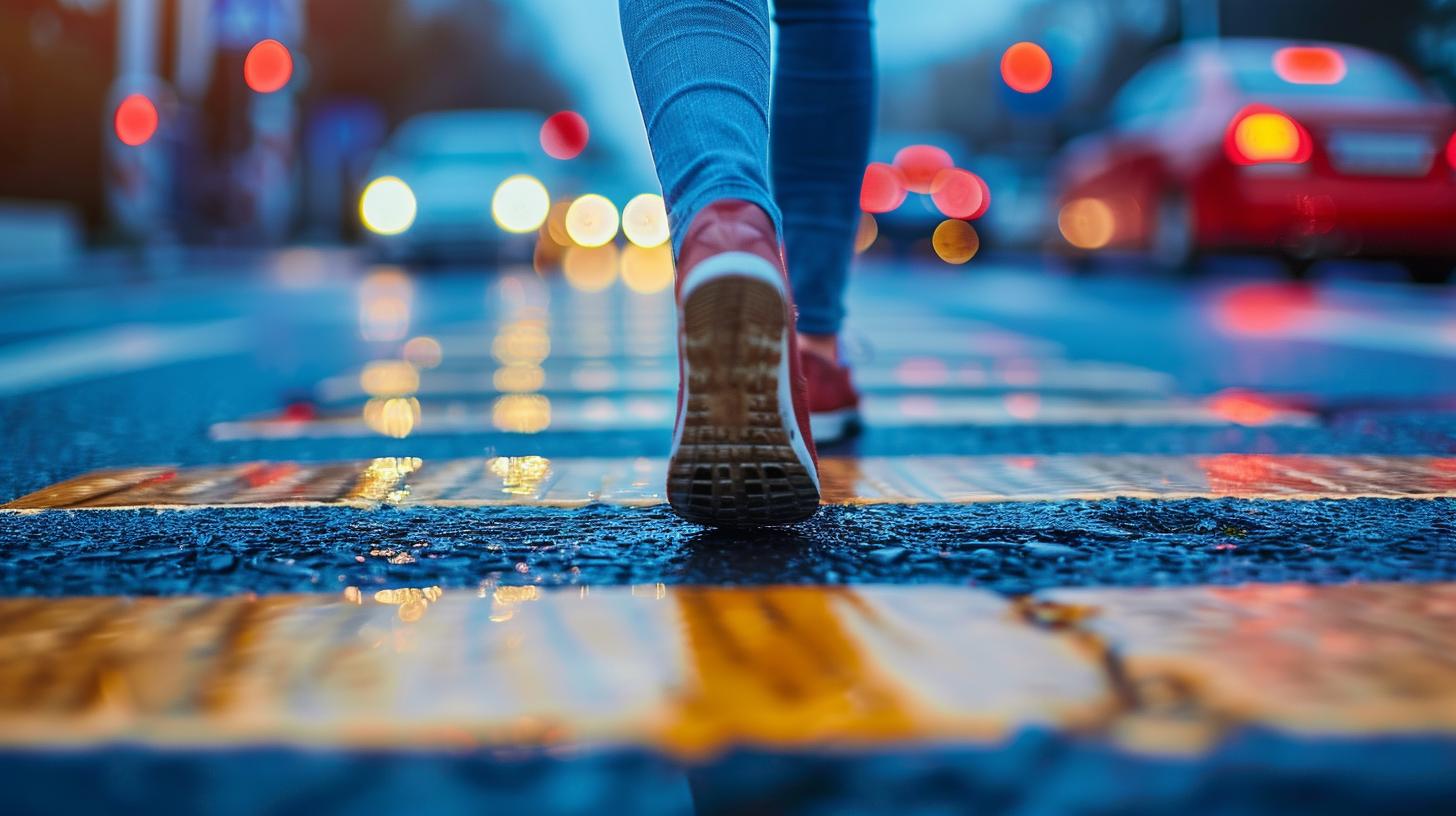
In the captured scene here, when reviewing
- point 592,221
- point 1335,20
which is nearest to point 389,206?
point 592,221

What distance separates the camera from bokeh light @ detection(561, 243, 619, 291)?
12516mm

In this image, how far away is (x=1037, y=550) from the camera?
148 cm

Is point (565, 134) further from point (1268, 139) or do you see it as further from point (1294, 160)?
point (1294, 160)

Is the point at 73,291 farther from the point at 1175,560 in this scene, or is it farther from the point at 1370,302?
the point at 1175,560

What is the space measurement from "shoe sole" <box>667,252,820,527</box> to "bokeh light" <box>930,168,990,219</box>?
1871 centimetres

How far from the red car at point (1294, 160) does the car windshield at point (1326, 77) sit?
1 cm

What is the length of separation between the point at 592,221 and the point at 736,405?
750 inches

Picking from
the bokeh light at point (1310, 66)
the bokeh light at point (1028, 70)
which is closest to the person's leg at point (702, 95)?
the bokeh light at point (1310, 66)

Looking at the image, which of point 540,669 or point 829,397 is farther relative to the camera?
point 829,397

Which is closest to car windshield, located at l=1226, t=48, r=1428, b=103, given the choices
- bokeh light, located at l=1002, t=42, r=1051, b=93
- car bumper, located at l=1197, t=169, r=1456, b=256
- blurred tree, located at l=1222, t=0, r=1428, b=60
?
car bumper, located at l=1197, t=169, r=1456, b=256

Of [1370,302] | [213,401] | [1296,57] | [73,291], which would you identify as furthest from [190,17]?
[213,401]

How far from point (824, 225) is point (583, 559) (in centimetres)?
119

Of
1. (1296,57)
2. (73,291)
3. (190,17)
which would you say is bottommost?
(73,291)

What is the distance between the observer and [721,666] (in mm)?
1093
